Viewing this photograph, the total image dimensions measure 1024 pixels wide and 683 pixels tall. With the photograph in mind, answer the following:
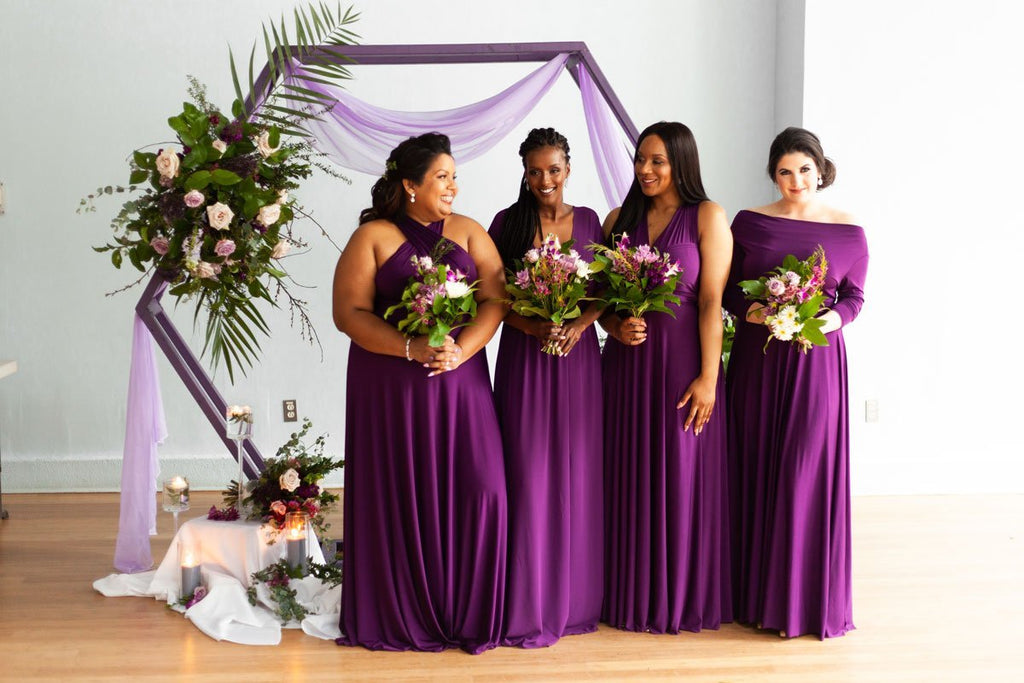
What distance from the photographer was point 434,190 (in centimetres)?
345

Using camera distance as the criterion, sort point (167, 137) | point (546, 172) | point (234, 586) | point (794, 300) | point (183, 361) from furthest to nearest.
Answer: point (167, 137), point (183, 361), point (234, 586), point (546, 172), point (794, 300)

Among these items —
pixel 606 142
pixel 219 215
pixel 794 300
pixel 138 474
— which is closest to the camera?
pixel 794 300

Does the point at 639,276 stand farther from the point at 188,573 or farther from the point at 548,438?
the point at 188,573

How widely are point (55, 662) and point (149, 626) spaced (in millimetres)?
410

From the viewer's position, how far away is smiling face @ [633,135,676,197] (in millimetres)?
3537

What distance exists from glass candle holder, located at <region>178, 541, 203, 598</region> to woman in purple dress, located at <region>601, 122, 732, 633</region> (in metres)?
1.70

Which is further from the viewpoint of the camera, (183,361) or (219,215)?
(183,361)

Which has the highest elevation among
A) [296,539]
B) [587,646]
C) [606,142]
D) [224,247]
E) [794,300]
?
[606,142]

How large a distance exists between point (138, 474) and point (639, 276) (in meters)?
2.46

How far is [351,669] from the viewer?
331 centimetres

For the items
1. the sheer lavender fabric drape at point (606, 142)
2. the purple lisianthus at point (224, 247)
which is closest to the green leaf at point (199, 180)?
the purple lisianthus at point (224, 247)

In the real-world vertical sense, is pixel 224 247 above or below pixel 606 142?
below

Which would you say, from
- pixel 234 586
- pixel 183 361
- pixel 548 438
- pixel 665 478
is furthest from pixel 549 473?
pixel 183 361

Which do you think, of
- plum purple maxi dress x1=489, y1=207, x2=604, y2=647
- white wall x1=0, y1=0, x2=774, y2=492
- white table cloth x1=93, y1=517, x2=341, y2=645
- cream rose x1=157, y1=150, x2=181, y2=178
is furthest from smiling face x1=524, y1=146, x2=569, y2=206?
white wall x1=0, y1=0, x2=774, y2=492
